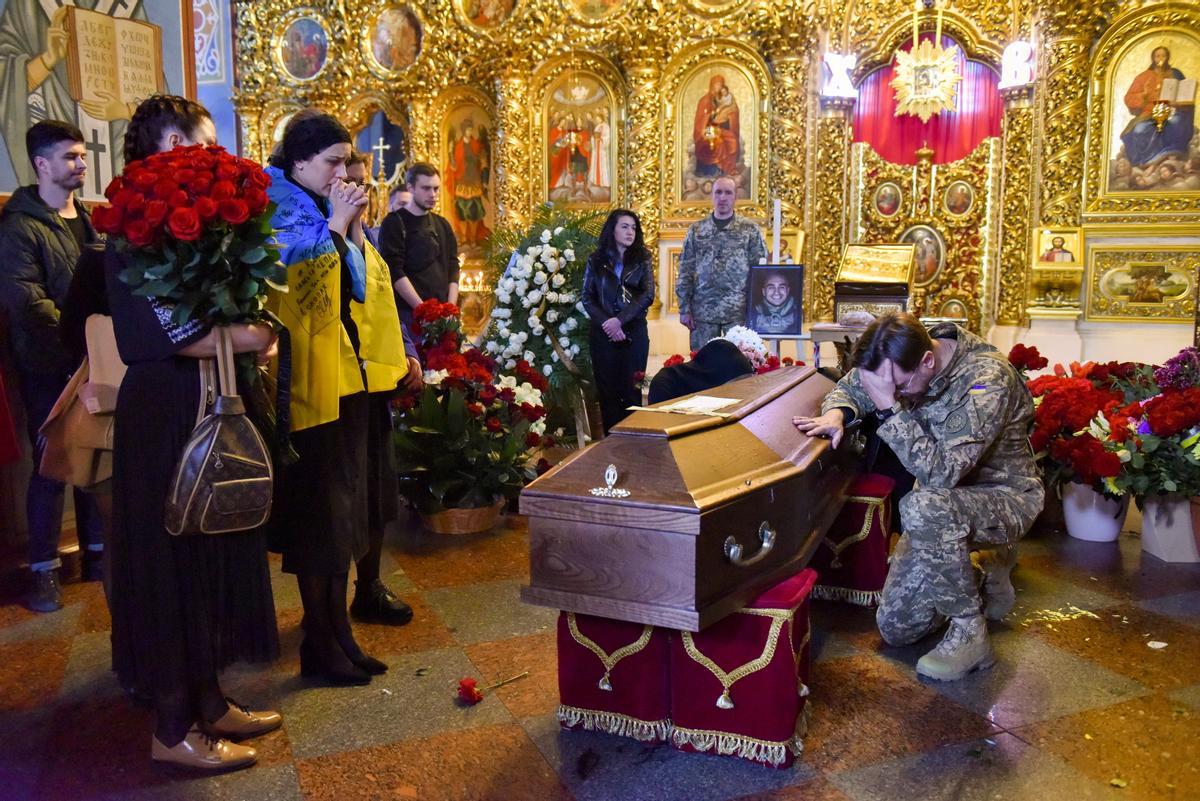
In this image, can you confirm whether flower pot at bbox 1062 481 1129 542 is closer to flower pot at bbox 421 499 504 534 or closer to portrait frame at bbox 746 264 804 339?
portrait frame at bbox 746 264 804 339

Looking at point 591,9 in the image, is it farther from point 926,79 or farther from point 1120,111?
point 1120,111

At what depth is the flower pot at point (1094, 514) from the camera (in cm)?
446

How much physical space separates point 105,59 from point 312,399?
309 cm

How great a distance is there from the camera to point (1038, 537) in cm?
459

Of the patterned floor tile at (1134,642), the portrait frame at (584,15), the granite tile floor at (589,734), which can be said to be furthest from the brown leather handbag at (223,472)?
the portrait frame at (584,15)

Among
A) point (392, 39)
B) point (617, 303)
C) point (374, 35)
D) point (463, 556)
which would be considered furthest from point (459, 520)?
point (374, 35)

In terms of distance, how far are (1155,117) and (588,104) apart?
5.56 metres

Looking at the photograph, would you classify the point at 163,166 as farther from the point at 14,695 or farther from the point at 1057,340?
the point at 1057,340

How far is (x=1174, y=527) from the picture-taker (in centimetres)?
413

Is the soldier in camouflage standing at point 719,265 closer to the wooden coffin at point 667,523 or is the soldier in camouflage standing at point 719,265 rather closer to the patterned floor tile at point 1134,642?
the patterned floor tile at point 1134,642

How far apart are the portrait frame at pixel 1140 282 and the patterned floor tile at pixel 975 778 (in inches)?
287

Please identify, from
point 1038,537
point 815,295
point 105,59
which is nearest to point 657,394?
point 1038,537

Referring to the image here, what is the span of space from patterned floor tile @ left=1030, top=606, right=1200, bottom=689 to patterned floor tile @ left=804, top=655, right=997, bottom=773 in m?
0.71

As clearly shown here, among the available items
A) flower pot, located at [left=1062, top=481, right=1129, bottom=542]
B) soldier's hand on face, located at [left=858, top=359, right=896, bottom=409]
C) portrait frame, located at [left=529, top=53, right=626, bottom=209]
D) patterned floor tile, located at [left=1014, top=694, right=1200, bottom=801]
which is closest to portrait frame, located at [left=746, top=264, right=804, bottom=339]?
flower pot, located at [left=1062, top=481, right=1129, bottom=542]
